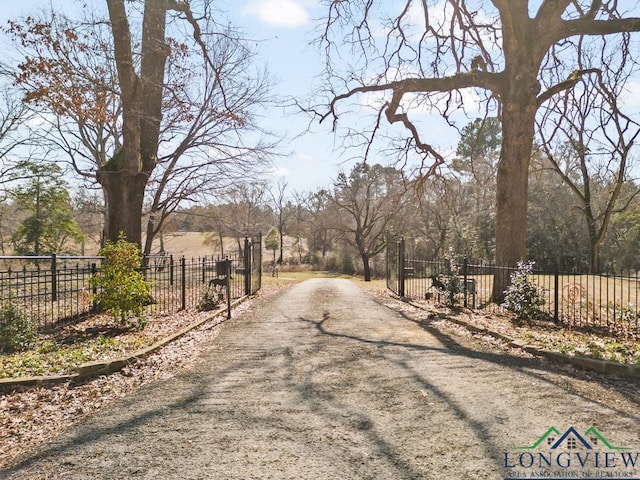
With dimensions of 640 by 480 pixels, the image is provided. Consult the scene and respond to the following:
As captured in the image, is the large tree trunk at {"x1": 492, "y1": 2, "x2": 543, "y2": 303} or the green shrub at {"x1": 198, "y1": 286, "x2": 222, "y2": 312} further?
the large tree trunk at {"x1": 492, "y1": 2, "x2": 543, "y2": 303}

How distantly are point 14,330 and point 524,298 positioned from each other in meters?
9.55

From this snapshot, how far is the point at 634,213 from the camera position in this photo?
27812mm

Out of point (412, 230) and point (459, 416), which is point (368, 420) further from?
point (412, 230)

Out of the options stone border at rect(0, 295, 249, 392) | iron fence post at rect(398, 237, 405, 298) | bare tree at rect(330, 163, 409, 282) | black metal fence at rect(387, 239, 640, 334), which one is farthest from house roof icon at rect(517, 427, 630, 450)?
bare tree at rect(330, 163, 409, 282)

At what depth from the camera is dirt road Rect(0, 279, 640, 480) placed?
3.14 metres

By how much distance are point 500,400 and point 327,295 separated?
33.8ft

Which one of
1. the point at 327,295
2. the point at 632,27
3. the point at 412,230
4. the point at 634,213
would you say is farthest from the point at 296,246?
the point at 632,27

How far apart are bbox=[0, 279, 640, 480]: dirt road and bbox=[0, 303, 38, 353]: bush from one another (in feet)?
10.5

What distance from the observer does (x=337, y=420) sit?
391 centimetres

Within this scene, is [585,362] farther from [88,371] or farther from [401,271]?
[401,271]

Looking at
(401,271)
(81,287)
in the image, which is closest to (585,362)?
(401,271)

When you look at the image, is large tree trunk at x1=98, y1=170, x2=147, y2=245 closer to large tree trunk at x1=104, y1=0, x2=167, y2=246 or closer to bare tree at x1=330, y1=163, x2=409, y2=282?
large tree trunk at x1=104, y1=0, x2=167, y2=246

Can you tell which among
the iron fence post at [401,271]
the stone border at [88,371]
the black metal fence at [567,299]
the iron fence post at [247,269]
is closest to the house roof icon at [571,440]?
the stone border at [88,371]

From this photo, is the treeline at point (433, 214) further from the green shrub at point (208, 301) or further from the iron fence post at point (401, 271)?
the green shrub at point (208, 301)
